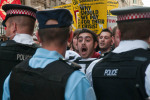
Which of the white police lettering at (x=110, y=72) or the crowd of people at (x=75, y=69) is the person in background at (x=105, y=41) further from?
the white police lettering at (x=110, y=72)

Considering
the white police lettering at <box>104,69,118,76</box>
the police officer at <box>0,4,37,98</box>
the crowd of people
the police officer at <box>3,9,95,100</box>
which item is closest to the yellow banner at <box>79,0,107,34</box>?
the police officer at <box>0,4,37,98</box>

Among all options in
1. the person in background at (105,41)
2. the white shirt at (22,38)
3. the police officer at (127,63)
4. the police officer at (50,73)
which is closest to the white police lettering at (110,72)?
the police officer at (127,63)

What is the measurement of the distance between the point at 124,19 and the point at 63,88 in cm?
110

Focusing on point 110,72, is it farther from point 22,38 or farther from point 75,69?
point 22,38

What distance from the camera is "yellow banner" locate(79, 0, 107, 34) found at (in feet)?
24.9

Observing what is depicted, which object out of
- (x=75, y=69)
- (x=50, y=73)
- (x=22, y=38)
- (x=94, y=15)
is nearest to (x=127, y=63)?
(x=75, y=69)

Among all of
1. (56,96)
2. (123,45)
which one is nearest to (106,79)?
(123,45)

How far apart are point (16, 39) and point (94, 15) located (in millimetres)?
4652

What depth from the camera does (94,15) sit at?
763 centimetres

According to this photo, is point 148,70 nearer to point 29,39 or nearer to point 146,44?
point 146,44

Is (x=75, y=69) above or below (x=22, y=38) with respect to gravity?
below

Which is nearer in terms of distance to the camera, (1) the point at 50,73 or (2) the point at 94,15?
(1) the point at 50,73

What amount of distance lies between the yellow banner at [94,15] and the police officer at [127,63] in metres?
5.01

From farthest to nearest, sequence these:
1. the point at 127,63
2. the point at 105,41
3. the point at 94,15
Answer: the point at 94,15 → the point at 105,41 → the point at 127,63
